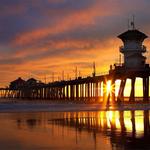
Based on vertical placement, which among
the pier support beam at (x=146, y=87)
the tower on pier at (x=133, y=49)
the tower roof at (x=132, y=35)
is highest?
the tower roof at (x=132, y=35)

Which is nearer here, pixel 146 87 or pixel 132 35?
pixel 132 35

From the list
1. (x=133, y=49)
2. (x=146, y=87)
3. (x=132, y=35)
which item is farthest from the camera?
(x=146, y=87)

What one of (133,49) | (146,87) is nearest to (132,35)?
(133,49)

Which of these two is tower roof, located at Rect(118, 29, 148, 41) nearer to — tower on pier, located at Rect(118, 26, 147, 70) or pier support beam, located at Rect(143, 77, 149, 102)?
tower on pier, located at Rect(118, 26, 147, 70)

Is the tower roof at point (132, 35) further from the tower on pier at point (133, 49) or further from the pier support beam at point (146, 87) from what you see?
the pier support beam at point (146, 87)

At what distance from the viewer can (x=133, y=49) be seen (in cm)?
5772

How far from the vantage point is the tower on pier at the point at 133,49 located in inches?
2238

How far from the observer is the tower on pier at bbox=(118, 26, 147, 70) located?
56844 mm

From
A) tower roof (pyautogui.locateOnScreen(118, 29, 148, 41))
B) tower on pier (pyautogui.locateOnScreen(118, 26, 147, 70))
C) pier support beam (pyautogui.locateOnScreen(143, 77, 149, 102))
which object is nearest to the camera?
tower on pier (pyautogui.locateOnScreen(118, 26, 147, 70))

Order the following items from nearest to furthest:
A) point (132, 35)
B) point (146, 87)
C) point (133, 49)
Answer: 1. point (133, 49)
2. point (132, 35)
3. point (146, 87)

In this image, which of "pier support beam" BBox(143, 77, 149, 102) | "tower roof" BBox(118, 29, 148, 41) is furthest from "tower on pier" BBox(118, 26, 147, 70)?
"pier support beam" BBox(143, 77, 149, 102)

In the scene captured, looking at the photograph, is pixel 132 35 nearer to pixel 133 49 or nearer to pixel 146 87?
pixel 133 49

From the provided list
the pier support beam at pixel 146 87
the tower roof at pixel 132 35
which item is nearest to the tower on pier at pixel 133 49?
the tower roof at pixel 132 35

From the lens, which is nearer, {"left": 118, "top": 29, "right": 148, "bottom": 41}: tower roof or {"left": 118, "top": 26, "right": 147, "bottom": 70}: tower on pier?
{"left": 118, "top": 26, "right": 147, "bottom": 70}: tower on pier
